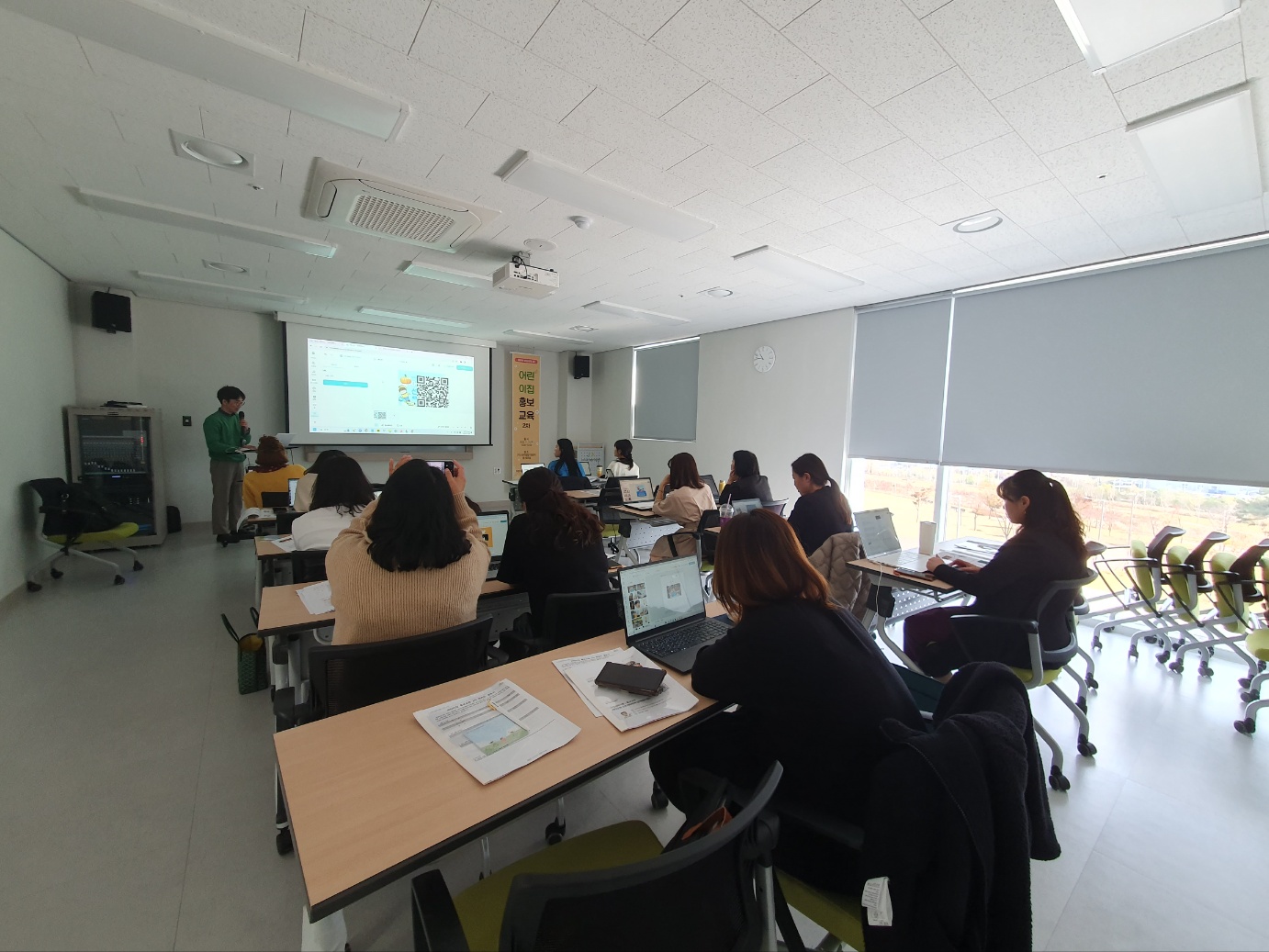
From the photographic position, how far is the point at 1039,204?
10.1 feet

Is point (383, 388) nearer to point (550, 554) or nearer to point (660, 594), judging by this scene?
point (550, 554)

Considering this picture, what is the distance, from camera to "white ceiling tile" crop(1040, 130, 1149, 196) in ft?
8.00

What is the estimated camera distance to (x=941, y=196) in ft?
9.90

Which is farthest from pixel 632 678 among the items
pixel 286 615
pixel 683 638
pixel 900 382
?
pixel 900 382

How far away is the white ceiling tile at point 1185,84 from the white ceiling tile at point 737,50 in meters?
1.30

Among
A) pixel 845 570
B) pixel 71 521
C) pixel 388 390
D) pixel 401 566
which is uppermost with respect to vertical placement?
pixel 388 390

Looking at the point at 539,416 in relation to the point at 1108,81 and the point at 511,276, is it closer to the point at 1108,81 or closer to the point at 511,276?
the point at 511,276

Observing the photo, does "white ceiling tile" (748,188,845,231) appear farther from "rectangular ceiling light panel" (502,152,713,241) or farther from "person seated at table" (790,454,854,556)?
"person seated at table" (790,454,854,556)

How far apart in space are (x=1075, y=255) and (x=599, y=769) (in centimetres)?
496

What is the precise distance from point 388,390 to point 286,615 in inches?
252

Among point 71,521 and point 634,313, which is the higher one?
point 634,313

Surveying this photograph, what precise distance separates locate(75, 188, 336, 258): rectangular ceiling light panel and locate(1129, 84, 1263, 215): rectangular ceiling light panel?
5236mm

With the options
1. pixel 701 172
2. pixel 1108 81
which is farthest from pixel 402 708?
pixel 1108 81

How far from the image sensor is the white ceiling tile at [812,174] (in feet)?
8.65
